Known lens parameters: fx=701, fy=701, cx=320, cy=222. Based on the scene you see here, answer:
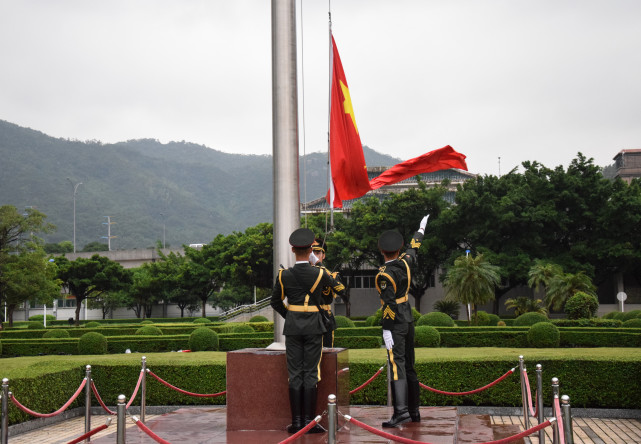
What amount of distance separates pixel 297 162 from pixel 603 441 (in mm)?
5733

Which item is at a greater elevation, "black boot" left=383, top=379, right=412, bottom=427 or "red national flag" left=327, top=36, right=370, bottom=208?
"red national flag" left=327, top=36, right=370, bottom=208

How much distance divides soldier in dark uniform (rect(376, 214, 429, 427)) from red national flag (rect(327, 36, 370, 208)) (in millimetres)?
1878

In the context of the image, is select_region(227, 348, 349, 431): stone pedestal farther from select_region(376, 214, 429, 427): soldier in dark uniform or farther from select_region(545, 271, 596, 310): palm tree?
select_region(545, 271, 596, 310): palm tree

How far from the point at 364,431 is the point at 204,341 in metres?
14.3

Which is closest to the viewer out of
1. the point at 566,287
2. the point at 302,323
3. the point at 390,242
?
the point at 302,323

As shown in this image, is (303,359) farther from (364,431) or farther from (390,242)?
(390,242)

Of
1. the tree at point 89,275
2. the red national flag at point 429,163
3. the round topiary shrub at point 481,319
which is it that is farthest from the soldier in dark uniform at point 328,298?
the tree at point 89,275

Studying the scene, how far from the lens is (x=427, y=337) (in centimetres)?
2058

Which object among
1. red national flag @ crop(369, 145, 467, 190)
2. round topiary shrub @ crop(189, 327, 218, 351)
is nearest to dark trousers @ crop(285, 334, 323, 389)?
red national flag @ crop(369, 145, 467, 190)

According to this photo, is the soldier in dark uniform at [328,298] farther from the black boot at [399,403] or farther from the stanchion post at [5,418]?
the stanchion post at [5,418]

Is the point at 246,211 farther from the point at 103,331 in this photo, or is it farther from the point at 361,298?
the point at 103,331

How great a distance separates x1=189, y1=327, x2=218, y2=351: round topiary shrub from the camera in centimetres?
2112

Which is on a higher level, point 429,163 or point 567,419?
point 429,163

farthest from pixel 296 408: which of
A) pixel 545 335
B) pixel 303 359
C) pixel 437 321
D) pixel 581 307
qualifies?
pixel 581 307
